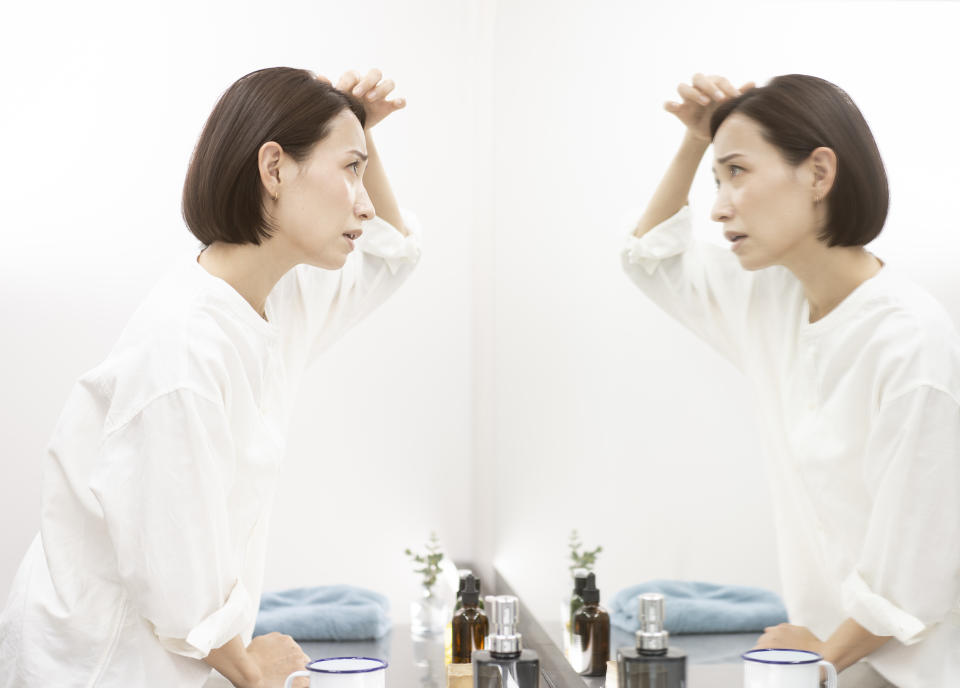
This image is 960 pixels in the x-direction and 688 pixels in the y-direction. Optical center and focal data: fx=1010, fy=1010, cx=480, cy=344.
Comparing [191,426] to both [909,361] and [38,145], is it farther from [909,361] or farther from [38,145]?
[38,145]

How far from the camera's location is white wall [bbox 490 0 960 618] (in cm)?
68

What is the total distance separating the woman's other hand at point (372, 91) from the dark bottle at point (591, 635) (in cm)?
73

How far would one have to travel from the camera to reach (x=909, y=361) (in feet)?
2.42

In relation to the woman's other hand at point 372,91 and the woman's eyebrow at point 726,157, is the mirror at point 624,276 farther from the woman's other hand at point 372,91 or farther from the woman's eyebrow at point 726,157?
the woman's other hand at point 372,91

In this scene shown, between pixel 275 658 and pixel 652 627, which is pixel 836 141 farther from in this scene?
pixel 275 658

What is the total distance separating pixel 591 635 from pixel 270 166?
0.74 m

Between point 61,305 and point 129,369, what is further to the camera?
point 61,305

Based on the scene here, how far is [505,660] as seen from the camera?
3.97ft

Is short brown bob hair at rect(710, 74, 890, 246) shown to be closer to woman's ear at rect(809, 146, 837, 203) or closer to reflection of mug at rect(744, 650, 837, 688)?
woman's ear at rect(809, 146, 837, 203)

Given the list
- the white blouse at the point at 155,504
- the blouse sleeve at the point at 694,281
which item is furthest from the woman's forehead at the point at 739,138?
the white blouse at the point at 155,504

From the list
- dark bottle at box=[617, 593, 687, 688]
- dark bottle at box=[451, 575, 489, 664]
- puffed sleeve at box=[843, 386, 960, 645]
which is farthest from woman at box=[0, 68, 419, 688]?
puffed sleeve at box=[843, 386, 960, 645]

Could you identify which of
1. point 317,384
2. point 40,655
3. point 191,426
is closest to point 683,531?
Result: point 191,426

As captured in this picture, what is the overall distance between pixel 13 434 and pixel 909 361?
7.20 feet

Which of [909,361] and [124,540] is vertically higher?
[909,361]
